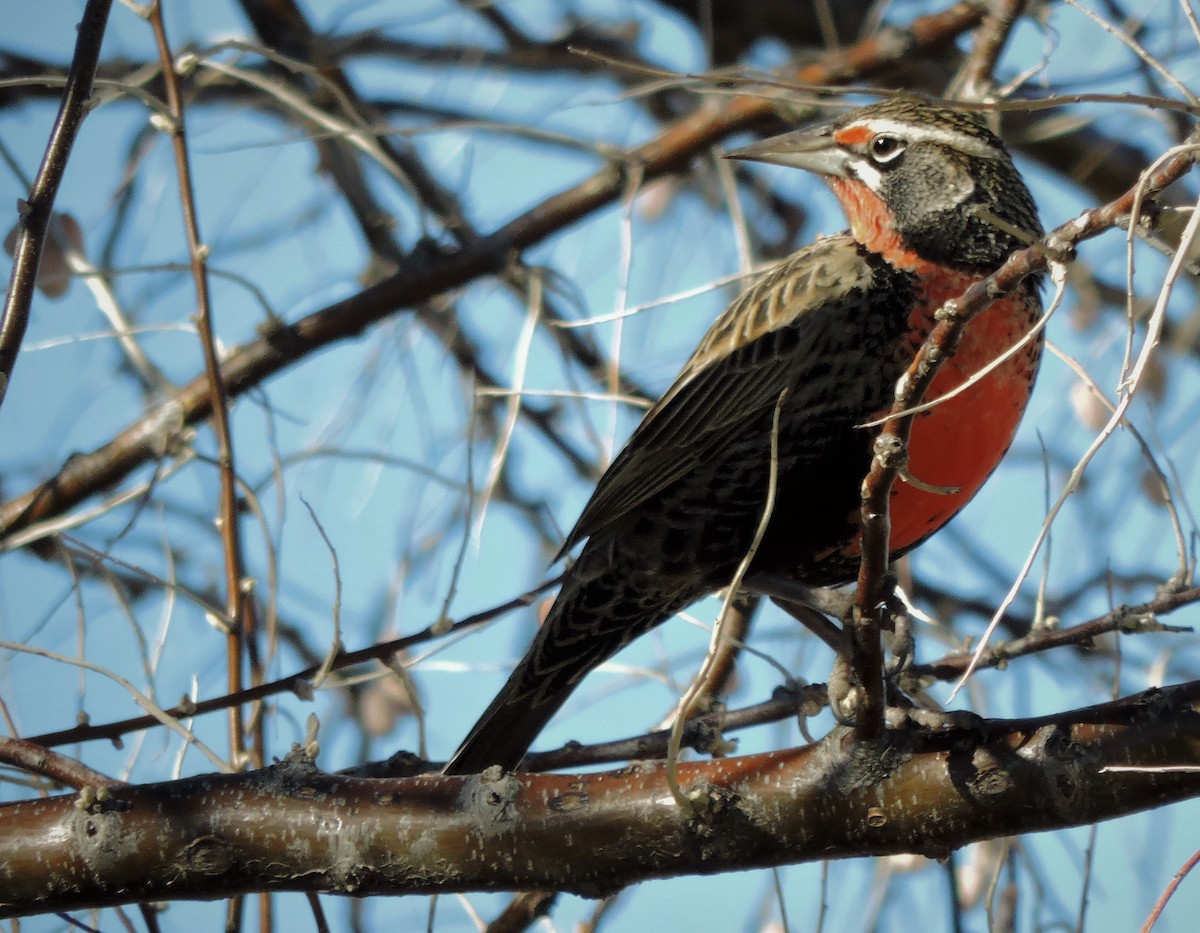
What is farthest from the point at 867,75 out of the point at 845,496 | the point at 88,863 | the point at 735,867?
the point at 88,863

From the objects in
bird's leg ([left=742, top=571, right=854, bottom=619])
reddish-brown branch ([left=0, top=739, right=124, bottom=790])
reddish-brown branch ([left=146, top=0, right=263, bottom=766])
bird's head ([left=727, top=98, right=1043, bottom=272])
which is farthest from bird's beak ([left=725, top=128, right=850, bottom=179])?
reddish-brown branch ([left=0, top=739, right=124, bottom=790])

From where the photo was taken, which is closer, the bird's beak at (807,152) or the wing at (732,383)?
the wing at (732,383)

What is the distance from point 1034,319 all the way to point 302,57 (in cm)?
226

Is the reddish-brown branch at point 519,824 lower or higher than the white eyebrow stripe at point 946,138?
lower

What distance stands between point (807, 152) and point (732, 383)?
60 cm

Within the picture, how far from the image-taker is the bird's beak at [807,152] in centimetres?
312

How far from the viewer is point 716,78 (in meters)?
1.71

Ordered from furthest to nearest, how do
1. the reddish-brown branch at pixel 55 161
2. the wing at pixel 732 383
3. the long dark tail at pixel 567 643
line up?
the long dark tail at pixel 567 643 < the wing at pixel 732 383 < the reddish-brown branch at pixel 55 161

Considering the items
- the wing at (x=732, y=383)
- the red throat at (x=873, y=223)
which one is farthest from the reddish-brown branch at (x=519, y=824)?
the red throat at (x=873, y=223)

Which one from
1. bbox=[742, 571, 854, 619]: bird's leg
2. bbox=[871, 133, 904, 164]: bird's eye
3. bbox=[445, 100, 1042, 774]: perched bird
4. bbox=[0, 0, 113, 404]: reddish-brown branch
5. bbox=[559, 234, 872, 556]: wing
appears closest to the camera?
bbox=[0, 0, 113, 404]: reddish-brown branch

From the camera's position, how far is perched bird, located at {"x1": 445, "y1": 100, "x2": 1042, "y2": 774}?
271 cm

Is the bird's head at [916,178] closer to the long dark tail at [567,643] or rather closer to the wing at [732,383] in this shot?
the wing at [732,383]

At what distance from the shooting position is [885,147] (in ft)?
10.1

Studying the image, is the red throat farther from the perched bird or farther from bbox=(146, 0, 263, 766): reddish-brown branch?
bbox=(146, 0, 263, 766): reddish-brown branch
